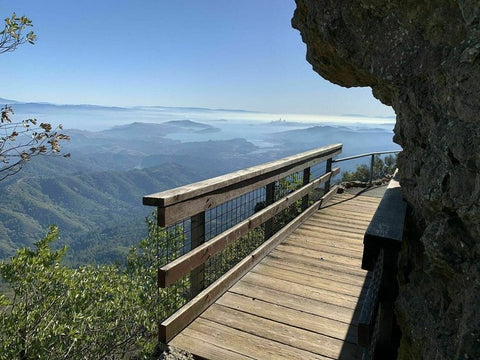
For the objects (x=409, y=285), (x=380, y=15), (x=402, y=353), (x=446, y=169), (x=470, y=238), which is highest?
(x=380, y=15)

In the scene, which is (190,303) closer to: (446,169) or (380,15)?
(446,169)

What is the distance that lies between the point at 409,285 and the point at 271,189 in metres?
2.95

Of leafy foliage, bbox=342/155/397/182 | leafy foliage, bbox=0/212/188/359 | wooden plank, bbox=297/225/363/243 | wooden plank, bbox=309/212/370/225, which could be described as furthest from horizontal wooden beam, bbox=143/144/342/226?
leafy foliage, bbox=342/155/397/182

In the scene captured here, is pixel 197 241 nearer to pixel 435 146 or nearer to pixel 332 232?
pixel 435 146

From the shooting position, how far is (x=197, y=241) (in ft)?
11.1

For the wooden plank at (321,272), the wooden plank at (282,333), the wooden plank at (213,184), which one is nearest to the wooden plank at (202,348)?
the wooden plank at (282,333)

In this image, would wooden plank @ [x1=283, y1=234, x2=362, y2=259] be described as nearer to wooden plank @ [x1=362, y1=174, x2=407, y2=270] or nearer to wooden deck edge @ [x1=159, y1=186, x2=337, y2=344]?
wooden deck edge @ [x1=159, y1=186, x2=337, y2=344]

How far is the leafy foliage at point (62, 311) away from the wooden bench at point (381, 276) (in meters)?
2.38

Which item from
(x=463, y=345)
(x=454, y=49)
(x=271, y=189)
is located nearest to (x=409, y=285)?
(x=463, y=345)

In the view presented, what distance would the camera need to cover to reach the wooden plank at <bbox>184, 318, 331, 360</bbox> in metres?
3.04

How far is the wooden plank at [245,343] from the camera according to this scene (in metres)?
3.04

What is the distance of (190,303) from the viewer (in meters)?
3.42

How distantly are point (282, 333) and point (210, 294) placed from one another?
0.83 meters

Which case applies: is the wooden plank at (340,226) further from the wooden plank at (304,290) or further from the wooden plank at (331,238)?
the wooden plank at (304,290)
